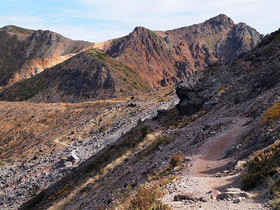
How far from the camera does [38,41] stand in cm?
17250

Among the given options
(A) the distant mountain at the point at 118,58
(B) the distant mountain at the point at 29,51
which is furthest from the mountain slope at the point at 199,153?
(B) the distant mountain at the point at 29,51

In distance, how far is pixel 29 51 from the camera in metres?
164

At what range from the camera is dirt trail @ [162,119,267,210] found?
6736mm

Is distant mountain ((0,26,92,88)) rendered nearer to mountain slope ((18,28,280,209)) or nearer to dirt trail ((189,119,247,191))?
mountain slope ((18,28,280,209))

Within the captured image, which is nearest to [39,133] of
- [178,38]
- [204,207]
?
[204,207]

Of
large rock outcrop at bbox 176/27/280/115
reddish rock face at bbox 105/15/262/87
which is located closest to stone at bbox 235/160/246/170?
large rock outcrop at bbox 176/27/280/115

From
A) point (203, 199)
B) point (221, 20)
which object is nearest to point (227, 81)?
point (203, 199)

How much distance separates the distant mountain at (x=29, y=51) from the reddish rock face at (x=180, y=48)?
33.7 m

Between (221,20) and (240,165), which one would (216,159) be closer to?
(240,165)

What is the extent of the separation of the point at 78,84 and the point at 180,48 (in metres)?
81.8

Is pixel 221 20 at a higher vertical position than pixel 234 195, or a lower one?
higher

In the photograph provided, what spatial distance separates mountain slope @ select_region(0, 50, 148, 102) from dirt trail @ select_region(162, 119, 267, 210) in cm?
8108

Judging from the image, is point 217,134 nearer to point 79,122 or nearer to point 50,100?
point 79,122

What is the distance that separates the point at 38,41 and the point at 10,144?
142 metres
